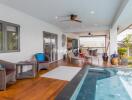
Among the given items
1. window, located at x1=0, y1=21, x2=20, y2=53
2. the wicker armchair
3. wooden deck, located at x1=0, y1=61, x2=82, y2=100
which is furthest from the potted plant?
the wicker armchair

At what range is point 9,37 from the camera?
14.9ft

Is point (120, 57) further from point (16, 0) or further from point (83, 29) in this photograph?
point (16, 0)

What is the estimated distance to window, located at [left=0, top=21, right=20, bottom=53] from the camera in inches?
164

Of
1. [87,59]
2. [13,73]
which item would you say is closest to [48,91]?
[13,73]

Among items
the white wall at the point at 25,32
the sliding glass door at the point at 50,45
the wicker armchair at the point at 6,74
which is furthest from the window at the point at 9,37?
the sliding glass door at the point at 50,45

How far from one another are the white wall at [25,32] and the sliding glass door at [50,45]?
0.54 m

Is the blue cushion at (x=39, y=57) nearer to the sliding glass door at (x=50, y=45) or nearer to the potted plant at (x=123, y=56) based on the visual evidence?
the sliding glass door at (x=50, y=45)

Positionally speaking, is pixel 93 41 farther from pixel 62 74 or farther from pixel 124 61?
pixel 62 74

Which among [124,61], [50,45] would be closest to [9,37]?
[50,45]

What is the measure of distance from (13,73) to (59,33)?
6.08 metres

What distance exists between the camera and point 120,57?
7.59 m

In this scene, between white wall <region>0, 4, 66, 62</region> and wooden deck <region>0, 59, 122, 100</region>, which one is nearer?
wooden deck <region>0, 59, 122, 100</region>

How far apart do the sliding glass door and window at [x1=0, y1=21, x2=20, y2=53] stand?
234 centimetres

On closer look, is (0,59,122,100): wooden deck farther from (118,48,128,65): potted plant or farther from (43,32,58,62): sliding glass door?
(118,48,128,65): potted plant
